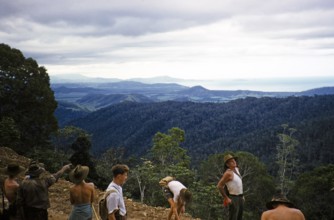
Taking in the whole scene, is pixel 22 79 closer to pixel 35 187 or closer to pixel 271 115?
pixel 35 187

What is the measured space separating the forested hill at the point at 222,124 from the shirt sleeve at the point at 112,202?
59801mm

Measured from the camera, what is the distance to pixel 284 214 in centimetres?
429

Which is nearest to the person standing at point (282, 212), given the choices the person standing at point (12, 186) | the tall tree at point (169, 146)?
the person standing at point (12, 186)

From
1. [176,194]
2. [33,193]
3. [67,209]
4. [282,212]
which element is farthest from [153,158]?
[282,212]

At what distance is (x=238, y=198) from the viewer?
6617 mm

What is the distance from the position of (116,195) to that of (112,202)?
100mm

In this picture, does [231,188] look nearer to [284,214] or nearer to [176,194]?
[176,194]

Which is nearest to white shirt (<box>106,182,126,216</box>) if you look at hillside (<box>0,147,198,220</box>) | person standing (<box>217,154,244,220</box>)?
person standing (<box>217,154,244,220</box>)

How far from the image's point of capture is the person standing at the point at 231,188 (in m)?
6.52

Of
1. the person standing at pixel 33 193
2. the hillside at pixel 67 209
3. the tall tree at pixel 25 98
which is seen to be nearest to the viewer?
the person standing at pixel 33 193

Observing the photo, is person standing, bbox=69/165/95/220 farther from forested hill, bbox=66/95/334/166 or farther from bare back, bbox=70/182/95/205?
forested hill, bbox=66/95/334/166

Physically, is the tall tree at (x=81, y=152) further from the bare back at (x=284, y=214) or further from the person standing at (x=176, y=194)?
the bare back at (x=284, y=214)

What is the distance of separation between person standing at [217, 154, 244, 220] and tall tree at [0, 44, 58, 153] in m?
18.8

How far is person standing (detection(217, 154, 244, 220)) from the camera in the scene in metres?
6.52
